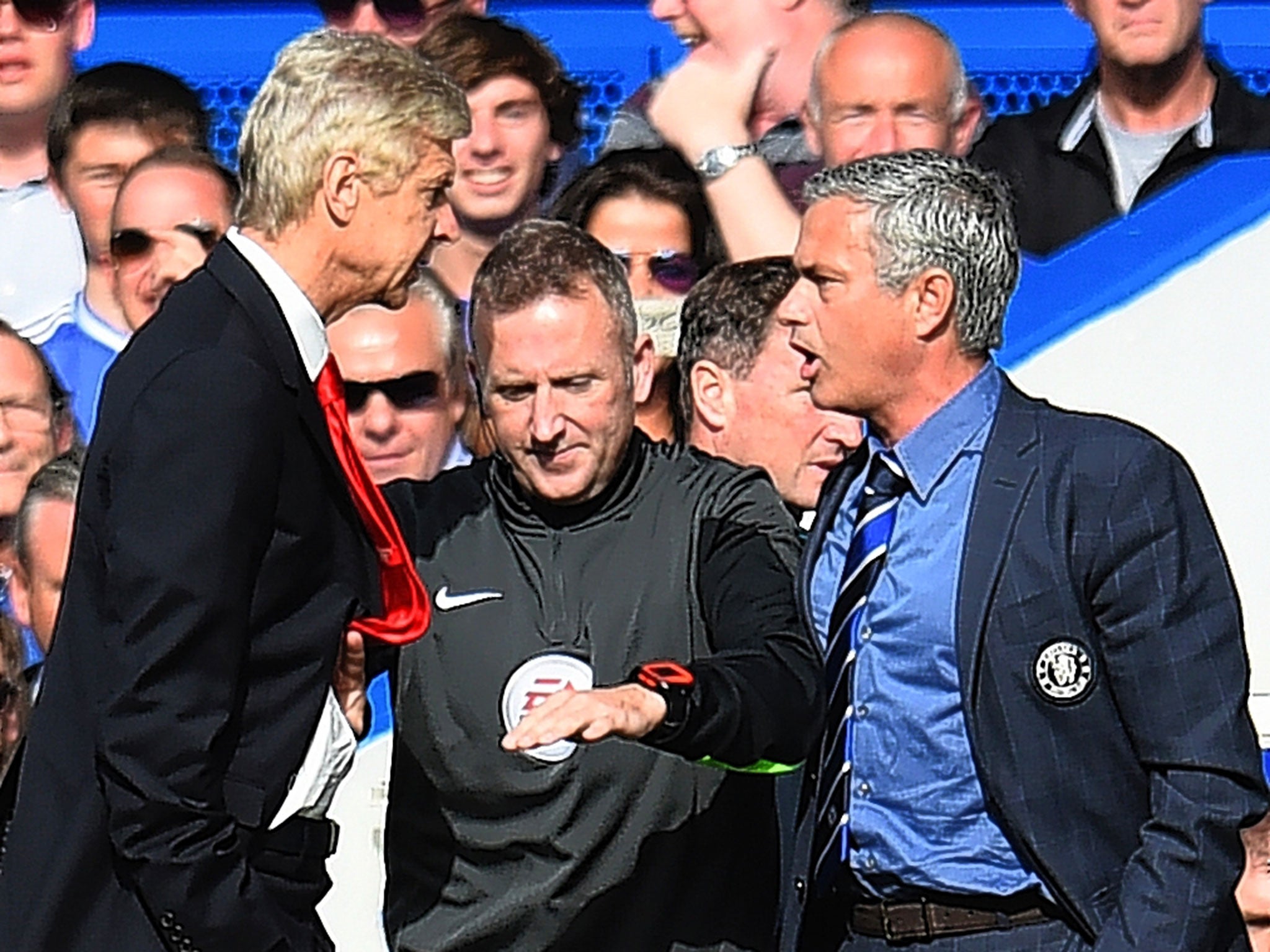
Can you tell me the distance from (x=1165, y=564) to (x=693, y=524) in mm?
643

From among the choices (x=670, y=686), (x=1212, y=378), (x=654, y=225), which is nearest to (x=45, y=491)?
(x=654, y=225)

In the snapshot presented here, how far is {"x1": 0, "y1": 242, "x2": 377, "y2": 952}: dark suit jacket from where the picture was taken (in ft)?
6.47

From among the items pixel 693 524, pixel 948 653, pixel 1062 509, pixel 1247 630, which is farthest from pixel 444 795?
pixel 1247 630

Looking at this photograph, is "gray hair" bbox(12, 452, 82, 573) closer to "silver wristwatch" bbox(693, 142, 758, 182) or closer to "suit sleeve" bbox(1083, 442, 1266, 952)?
"silver wristwatch" bbox(693, 142, 758, 182)

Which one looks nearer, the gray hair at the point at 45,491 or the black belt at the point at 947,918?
the black belt at the point at 947,918

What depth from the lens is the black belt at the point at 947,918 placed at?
231cm

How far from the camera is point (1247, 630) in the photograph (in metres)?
3.34

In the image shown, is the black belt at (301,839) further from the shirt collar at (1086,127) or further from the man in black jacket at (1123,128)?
the shirt collar at (1086,127)

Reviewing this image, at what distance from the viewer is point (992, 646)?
2.30 m

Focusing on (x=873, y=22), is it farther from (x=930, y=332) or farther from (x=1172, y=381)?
(x=930, y=332)

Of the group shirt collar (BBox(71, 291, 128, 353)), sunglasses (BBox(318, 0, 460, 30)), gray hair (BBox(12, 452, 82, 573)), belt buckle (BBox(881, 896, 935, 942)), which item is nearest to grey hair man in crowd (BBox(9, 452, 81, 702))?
gray hair (BBox(12, 452, 82, 573))

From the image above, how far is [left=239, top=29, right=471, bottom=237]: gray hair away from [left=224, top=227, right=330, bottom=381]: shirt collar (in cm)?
4

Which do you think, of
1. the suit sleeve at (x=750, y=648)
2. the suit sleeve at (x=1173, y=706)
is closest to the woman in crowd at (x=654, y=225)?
the suit sleeve at (x=750, y=648)

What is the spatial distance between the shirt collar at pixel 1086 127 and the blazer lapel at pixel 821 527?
966mm
